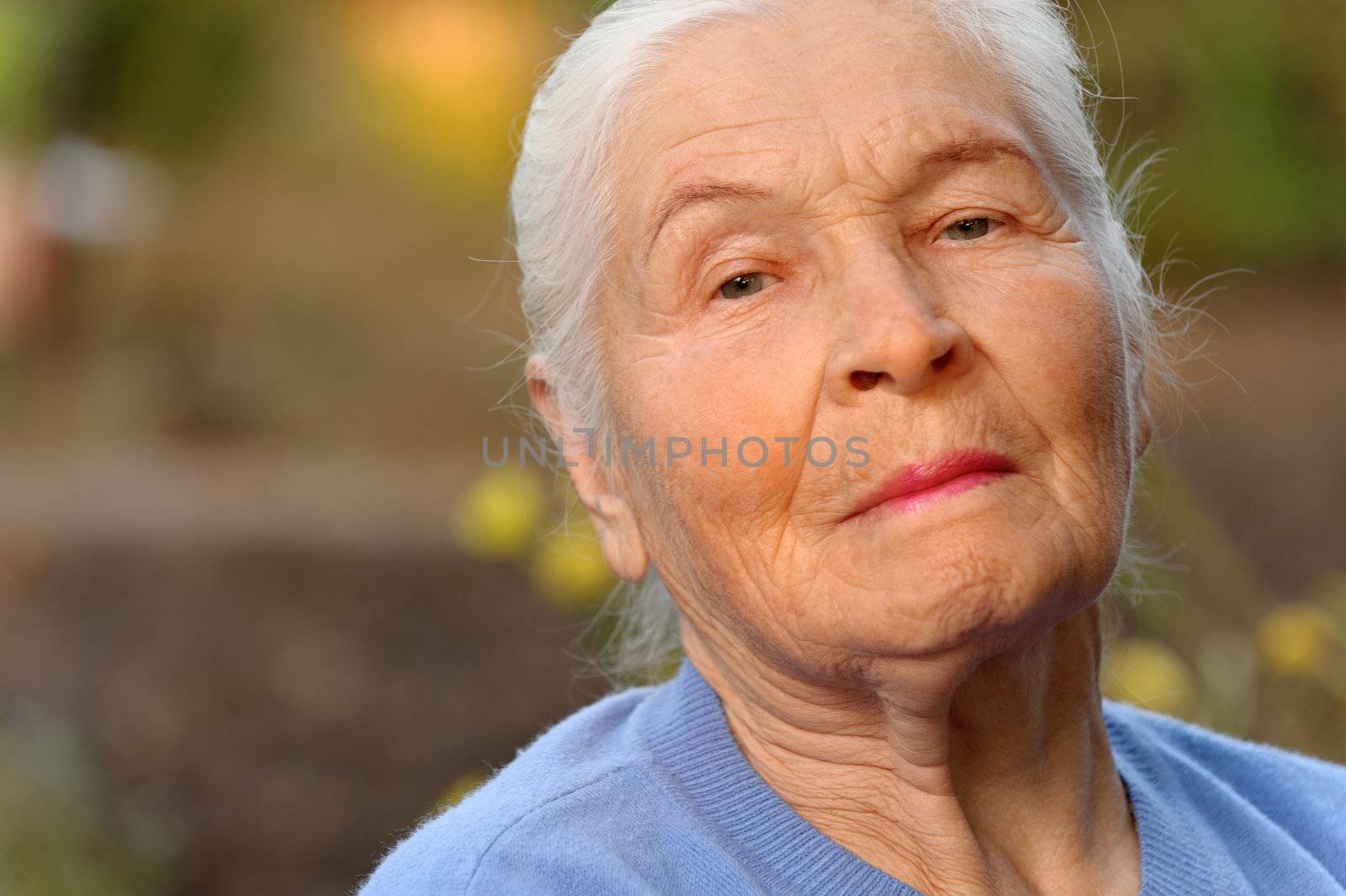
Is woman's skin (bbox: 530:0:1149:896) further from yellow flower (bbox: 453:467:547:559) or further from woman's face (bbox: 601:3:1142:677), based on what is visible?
yellow flower (bbox: 453:467:547:559)

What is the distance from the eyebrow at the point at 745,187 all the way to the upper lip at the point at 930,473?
37cm

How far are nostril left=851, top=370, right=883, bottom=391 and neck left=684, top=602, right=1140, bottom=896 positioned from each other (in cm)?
32

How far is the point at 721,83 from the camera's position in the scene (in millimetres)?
1748

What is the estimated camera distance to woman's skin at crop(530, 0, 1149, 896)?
1593mm

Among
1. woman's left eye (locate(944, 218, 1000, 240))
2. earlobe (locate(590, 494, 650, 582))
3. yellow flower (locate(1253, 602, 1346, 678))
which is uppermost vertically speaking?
woman's left eye (locate(944, 218, 1000, 240))

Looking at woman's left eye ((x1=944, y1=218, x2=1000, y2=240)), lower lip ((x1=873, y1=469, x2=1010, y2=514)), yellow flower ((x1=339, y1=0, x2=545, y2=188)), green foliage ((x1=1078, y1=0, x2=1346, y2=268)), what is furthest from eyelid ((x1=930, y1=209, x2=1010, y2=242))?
yellow flower ((x1=339, y1=0, x2=545, y2=188))

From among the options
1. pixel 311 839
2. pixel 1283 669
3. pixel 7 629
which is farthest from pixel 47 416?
pixel 1283 669

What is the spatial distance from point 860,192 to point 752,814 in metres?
0.76

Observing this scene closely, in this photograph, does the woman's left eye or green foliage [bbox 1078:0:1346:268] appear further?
green foliage [bbox 1078:0:1346:268]

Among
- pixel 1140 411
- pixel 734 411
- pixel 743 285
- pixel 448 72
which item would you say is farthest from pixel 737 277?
pixel 448 72

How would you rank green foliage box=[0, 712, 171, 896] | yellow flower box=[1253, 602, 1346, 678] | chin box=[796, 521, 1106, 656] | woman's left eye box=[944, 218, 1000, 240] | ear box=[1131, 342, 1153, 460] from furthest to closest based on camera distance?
green foliage box=[0, 712, 171, 896]
yellow flower box=[1253, 602, 1346, 678]
ear box=[1131, 342, 1153, 460]
woman's left eye box=[944, 218, 1000, 240]
chin box=[796, 521, 1106, 656]

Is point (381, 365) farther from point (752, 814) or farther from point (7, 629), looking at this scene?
point (752, 814)

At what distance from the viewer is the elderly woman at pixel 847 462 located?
1593 millimetres

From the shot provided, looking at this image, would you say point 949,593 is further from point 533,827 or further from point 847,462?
point 533,827
